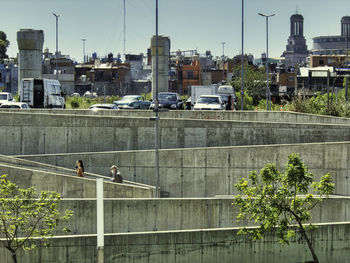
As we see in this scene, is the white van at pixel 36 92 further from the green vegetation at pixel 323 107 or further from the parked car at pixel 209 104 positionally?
Answer: the green vegetation at pixel 323 107

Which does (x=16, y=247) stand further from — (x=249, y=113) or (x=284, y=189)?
(x=249, y=113)

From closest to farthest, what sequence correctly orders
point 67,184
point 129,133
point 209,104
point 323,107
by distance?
point 67,184, point 129,133, point 209,104, point 323,107

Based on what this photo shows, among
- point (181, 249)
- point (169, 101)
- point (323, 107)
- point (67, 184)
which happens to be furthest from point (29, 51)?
point (181, 249)

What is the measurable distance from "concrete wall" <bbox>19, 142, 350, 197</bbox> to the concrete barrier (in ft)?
7.93

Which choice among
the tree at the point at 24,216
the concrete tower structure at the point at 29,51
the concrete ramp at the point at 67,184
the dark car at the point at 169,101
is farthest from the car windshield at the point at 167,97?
the tree at the point at 24,216

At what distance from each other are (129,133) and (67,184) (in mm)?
6427

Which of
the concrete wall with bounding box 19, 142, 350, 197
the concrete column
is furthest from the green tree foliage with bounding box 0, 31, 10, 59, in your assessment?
Answer: the concrete column

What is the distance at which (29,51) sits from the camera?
54875 mm

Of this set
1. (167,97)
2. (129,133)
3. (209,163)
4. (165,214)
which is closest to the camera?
(165,214)

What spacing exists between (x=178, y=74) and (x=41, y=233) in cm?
9274

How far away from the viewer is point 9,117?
30.7 m

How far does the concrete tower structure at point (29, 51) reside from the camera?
2148 inches

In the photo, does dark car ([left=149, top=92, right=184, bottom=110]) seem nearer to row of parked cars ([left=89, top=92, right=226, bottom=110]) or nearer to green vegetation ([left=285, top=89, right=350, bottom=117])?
row of parked cars ([left=89, top=92, right=226, bottom=110])

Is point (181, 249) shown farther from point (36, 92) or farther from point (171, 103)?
point (36, 92)
